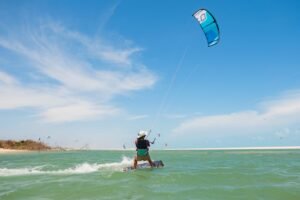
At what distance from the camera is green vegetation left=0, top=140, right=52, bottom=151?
94412 millimetres

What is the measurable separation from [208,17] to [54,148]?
10496 cm

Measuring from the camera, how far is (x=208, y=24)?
14.8 metres

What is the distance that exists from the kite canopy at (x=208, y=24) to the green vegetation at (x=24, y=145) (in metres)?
87.5

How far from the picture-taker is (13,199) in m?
10.3

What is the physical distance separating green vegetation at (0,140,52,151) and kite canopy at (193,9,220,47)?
8751 cm

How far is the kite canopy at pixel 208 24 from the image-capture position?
14484 mm

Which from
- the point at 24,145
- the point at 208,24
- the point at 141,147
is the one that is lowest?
the point at 141,147

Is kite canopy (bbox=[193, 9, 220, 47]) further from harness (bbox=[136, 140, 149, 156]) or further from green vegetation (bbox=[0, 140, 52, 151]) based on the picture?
green vegetation (bbox=[0, 140, 52, 151])

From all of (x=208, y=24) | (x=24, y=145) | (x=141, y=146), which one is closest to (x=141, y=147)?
(x=141, y=146)

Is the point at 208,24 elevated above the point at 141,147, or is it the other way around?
the point at 208,24

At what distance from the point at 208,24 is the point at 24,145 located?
307 ft

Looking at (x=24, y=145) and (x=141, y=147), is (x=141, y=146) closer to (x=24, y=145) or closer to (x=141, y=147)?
(x=141, y=147)

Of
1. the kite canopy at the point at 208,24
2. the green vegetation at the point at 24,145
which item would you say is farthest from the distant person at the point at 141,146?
the green vegetation at the point at 24,145

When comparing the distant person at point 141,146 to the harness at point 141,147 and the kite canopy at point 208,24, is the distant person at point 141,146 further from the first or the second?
the kite canopy at point 208,24
